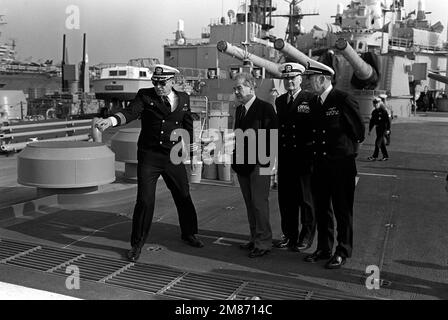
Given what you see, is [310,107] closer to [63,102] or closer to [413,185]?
[413,185]

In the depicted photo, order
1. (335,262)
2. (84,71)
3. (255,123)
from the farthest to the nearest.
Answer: (84,71) < (255,123) < (335,262)

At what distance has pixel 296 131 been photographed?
4410mm

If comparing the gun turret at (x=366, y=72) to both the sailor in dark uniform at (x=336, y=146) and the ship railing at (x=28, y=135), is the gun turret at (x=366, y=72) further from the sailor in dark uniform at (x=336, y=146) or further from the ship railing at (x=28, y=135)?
the sailor in dark uniform at (x=336, y=146)

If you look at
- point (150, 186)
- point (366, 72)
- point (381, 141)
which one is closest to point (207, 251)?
point (150, 186)

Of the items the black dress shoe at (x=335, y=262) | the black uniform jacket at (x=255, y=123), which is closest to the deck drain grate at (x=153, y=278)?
the black dress shoe at (x=335, y=262)

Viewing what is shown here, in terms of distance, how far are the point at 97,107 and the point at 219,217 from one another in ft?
80.6

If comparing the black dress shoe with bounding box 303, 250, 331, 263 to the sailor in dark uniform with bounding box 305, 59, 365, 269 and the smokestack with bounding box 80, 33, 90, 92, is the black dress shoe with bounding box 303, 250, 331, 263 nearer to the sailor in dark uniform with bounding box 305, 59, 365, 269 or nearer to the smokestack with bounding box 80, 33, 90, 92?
the sailor in dark uniform with bounding box 305, 59, 365, 269

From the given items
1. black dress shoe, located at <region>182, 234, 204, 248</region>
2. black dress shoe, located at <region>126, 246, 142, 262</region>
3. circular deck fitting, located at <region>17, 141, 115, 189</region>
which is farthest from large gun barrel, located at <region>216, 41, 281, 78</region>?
black dress shoe, located at <region>126, 246, 142, 262</region>

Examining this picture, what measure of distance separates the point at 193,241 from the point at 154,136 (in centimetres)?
100

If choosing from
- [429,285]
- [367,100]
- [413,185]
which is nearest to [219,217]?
[429,285]

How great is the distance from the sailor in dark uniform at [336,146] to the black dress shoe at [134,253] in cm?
143

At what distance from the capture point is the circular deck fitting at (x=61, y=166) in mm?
5859

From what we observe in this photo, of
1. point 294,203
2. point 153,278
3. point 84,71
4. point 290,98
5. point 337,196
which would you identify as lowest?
point 153,278

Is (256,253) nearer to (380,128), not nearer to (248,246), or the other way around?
(248,246)
